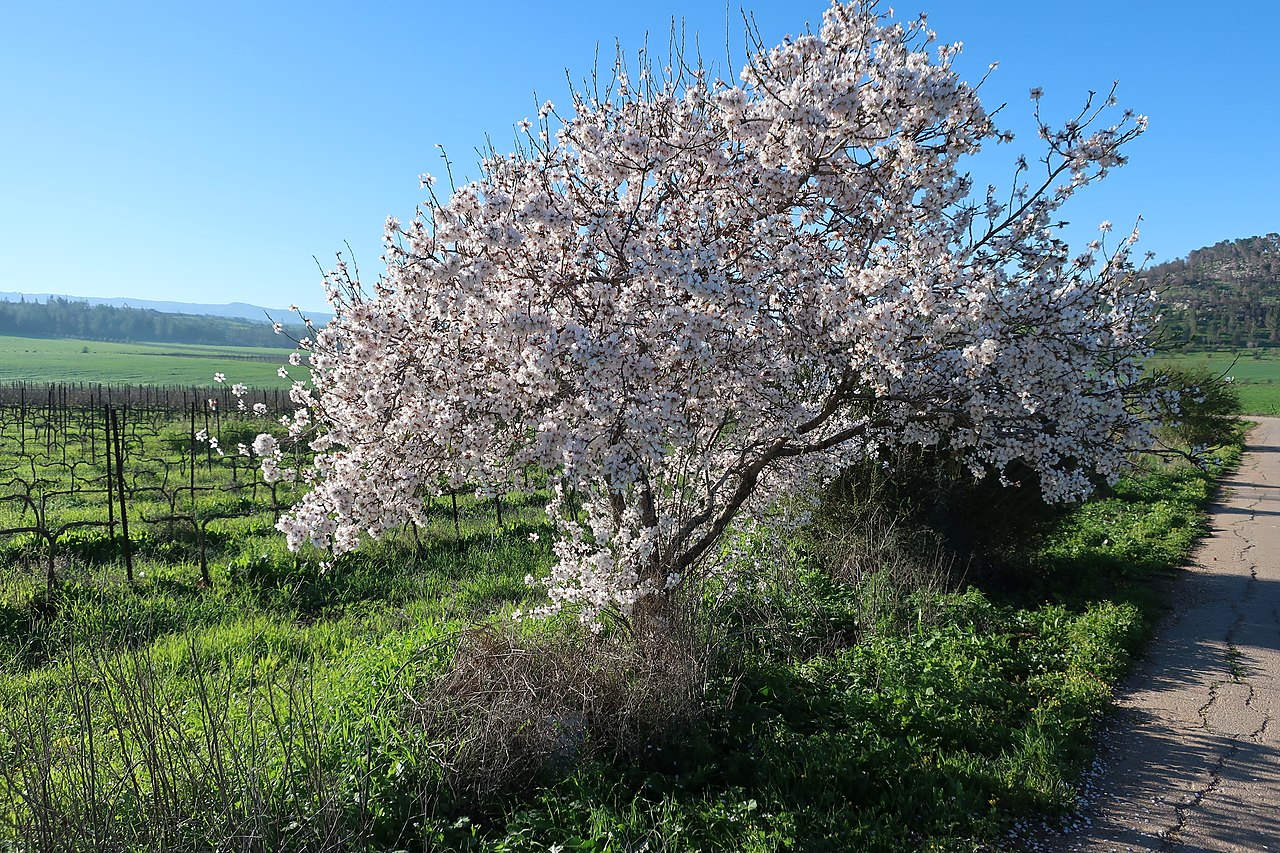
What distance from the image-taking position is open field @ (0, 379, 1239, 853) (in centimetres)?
383

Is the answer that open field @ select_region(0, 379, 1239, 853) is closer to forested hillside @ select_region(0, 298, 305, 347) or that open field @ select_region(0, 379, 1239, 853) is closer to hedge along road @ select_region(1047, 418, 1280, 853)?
hedge along road @ select_region(1047, 418, 1280, 853)

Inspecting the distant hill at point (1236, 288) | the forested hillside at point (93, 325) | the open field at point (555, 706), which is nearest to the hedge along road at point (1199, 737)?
the open field at point (555, 706)

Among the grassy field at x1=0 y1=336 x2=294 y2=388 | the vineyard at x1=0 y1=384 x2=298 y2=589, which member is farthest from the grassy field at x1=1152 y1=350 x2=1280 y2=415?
the grassy field at x1=0 y1=336 x2=294 y2=388

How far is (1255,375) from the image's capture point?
80.6m

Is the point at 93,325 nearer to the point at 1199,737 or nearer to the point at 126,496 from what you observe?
the point at 126,496

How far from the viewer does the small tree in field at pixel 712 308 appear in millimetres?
4934

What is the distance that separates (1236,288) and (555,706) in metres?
136

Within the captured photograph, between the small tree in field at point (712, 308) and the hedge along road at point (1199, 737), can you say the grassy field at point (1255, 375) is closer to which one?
the hedge along road at point (1199, 737)

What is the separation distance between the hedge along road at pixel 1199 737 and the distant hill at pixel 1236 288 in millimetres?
46011

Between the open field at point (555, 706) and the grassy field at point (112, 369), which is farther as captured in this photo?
the grassy field at point (112, 369)

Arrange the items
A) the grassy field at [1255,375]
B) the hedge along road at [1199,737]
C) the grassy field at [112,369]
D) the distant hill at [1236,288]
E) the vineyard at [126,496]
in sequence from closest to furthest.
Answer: the hedge along road at [1199,737] → the vineyard at [126,496] → the grassy field at [1255,375] → the distant hill at [1236,288] → the grassy field at [112,369]

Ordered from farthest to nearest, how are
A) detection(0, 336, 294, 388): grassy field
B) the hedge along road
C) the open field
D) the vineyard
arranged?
detection(0, 336, 294, 388): grassy field < the vineyard < the hedge along road < the open field

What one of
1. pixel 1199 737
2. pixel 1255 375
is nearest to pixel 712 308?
pixel 1199 737

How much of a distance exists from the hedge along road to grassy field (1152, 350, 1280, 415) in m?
24.0
